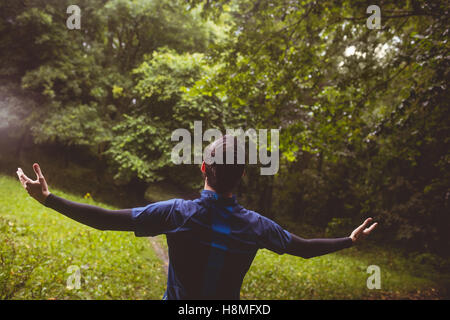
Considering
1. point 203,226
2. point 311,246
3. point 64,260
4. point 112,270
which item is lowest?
point 112,270

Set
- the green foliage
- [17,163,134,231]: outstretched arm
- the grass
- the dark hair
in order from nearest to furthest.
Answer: [17,163,134,231]: outstretched arm → the dark hair → the grass → the green foliage

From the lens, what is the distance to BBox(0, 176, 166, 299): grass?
15.2 ft

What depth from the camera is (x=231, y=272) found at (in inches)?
67.2

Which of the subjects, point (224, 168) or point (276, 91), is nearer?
point (224, 168)

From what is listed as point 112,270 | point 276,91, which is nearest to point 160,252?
point 112,270

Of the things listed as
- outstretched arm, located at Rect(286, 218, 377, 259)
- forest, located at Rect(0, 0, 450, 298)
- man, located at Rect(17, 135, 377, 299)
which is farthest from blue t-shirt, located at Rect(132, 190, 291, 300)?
forest, located at Rect(0, 0, 450, 298)

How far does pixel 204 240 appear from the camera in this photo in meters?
1.64

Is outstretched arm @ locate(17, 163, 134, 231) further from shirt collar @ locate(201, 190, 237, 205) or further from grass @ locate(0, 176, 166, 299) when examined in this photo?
grass @ locate(0, 176, 166, 299)

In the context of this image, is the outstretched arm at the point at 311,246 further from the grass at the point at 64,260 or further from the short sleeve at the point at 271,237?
the grass at the point at 64,260

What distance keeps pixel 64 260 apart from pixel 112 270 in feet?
3.40

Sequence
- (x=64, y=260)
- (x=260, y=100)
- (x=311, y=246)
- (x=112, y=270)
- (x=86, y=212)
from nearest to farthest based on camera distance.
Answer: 1. (x=86, y=212)
2. (x=311, y=246)
3. (x=64, y=260)
4. (x=112, y=270)
5. (x=260, y=100)

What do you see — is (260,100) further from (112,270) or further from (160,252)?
(160,252)

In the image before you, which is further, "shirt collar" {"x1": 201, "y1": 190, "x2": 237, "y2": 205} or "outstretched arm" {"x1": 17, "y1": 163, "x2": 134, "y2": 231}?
"shirt collar" {"x1": 201, "y1": 190, "x2": 237, "y2": 205}

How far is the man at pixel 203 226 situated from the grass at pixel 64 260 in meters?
3.76
